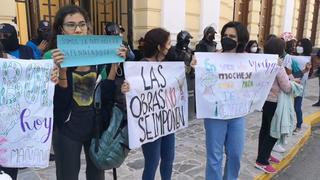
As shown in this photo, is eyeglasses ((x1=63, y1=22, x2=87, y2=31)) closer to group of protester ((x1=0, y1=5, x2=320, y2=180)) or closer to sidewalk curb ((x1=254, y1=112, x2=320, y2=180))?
group of protester ((x1=0, y1=5, x2=320, y2=180))

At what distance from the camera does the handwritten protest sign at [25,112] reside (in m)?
2.26

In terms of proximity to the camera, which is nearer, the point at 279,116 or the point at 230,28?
the point at 230,28

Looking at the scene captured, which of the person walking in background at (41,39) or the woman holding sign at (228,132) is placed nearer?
the woman holding sign at (228,132)

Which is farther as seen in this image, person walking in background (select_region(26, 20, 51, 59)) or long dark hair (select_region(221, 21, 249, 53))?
person walking in background (select_region(26, 20, 51, 59))

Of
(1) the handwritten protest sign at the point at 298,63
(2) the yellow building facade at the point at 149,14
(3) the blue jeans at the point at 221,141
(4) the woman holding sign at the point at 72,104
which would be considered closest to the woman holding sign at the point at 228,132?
(3) the blue jeans at the point at 221,141

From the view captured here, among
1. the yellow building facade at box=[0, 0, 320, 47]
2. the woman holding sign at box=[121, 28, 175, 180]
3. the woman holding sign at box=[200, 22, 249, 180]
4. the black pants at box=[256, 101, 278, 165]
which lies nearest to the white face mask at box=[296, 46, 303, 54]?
the black pants at box=[256, 101, 278, 165]

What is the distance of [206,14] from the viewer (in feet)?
28.4

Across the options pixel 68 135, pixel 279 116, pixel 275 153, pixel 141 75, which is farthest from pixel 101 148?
pixel 275 153

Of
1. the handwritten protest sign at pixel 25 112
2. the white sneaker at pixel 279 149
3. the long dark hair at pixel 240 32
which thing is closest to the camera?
the handwritten protest sign at pixel 25 112

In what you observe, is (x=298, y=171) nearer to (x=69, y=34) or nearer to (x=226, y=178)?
(x=226, y=178)

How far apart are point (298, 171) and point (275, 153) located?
15.7 inches

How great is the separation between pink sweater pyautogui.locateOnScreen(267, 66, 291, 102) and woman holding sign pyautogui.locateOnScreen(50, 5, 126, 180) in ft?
7.29

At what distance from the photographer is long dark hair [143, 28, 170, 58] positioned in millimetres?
2906

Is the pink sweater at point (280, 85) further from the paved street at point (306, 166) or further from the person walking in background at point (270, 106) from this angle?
the paved street at point (306, 166)
